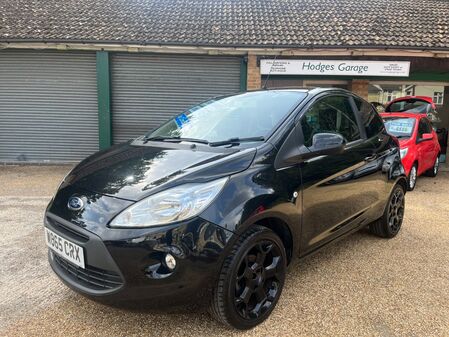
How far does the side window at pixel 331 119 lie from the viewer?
3.04 m

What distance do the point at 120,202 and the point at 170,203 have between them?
0.31 meters

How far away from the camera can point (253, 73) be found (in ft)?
→ 31.9

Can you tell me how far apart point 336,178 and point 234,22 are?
8682 millimetres

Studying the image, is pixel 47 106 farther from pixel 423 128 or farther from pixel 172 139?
pixel 423 128

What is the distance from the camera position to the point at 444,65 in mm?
9820

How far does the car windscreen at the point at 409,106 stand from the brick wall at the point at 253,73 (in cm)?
354

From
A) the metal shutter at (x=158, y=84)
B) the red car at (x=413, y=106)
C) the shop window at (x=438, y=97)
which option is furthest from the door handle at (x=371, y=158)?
the shop window at (x=438, y=97)

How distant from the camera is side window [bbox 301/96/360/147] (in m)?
3.04

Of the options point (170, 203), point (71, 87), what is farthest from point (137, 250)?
point (71, 87)

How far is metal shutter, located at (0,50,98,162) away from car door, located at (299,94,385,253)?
802cm

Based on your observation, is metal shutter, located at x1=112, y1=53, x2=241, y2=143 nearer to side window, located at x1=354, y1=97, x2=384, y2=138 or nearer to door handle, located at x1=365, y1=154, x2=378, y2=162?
side window, located at x1=354, y1=97, x2=384, y2=138

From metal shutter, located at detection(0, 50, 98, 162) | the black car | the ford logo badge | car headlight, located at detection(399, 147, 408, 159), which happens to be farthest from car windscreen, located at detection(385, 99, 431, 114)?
the ford logo badge

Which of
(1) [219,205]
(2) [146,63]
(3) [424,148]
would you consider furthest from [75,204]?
(2) [146,63]

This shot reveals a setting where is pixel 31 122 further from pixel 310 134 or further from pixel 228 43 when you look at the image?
pixel 310 134
